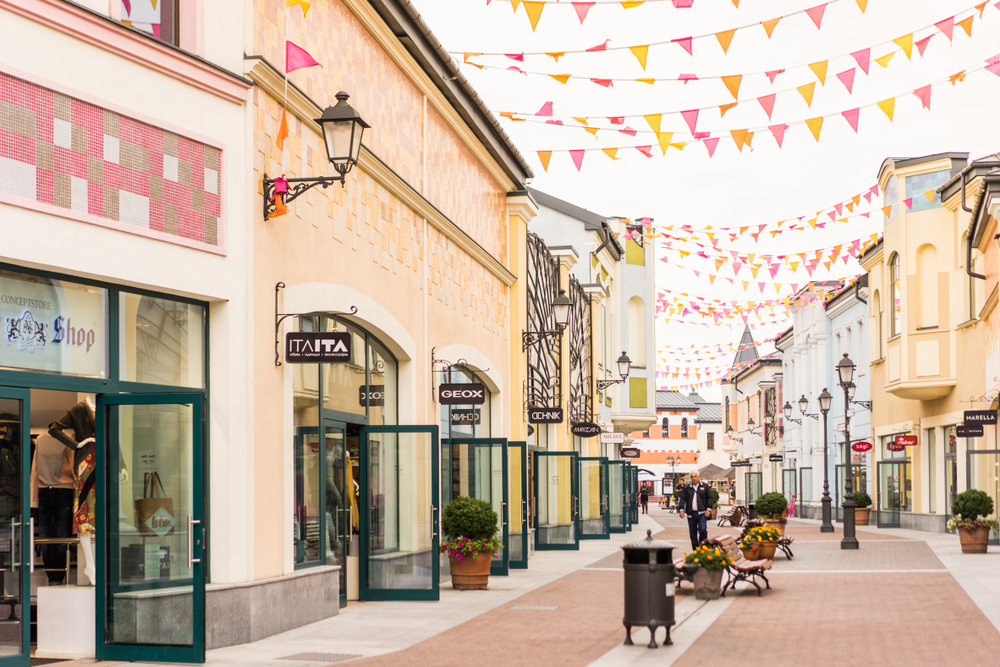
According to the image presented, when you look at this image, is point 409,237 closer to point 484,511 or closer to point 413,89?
point 413,89

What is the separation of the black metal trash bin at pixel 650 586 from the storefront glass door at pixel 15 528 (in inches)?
195

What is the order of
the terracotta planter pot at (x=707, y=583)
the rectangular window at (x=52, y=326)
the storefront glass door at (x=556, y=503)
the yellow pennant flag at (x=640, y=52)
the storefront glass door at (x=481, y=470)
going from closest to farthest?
the rectangular window at (x=52, y=326)
the yellow pennant flag at (x=640, y=52)
the terracotta planter pot at (x=707, y=583)
the storefront glass door at (x=481, y=470)
the storefront glass door at (x=556, y=503)

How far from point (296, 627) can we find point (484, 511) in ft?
16.8

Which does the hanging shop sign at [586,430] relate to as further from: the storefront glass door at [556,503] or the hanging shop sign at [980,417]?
the hanging shop sign at [980,417]

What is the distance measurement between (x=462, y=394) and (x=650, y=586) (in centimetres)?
629

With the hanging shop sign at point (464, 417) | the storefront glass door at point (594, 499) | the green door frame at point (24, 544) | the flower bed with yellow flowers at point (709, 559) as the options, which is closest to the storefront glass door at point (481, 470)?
the hanging shop sign at point (464, 417)

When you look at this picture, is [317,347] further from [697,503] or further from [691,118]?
[697,503]

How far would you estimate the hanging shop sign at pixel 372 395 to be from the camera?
49.1 ft

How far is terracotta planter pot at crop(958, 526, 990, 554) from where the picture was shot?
23188 mm

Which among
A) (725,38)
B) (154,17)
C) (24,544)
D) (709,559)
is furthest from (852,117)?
(24,544)

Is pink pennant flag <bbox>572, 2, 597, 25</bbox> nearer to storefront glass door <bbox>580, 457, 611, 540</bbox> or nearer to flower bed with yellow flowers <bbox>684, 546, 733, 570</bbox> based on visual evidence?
flower bed with yellow flowers <bbox>684, 546, 733, 570</bbox>

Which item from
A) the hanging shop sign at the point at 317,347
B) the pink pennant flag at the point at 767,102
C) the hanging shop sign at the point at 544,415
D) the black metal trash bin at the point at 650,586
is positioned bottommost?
the black metal trash bin at the point at 650,586

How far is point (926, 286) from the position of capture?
3356cm

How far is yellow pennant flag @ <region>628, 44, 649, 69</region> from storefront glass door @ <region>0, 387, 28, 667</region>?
670cm
